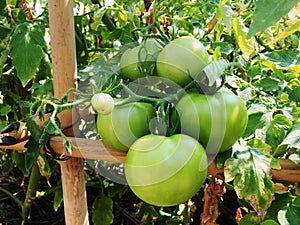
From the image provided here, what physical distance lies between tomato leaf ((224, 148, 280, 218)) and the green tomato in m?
0.23

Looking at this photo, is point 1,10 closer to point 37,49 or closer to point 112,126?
point 37,49

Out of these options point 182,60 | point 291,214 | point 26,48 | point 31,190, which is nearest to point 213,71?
point 182,60

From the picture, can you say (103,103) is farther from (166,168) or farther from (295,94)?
(295,94)

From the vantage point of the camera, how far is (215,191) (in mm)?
832

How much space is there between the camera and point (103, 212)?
1.31 metres

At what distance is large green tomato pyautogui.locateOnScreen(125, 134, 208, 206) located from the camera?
59 centimetres

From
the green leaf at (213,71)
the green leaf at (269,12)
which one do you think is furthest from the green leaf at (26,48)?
the green leaf at (269,12)

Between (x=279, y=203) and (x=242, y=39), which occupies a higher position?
(x=242, y=39)

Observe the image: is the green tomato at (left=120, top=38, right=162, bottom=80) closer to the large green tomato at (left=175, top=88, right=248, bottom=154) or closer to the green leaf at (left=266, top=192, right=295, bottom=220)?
the large green tomato at (left=175, top=88, right=248, bottom=154)

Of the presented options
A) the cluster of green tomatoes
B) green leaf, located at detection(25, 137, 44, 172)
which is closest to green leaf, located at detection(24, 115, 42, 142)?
green leaf, located at detection(25, 137, 44, 172)

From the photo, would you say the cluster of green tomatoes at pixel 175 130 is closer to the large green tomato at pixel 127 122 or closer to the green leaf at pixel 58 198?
the large green tomato at pixel 127 122

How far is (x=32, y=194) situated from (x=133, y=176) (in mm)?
914

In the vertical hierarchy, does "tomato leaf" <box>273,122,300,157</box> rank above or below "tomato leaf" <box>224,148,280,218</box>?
above

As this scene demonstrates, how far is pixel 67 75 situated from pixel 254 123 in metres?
0.40
